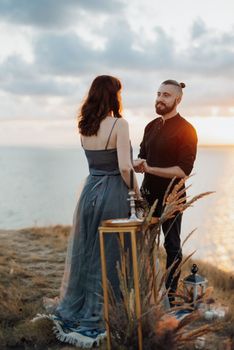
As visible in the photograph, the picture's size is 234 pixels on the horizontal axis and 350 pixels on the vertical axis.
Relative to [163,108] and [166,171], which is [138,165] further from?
[163,108]

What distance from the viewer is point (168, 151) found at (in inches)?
198

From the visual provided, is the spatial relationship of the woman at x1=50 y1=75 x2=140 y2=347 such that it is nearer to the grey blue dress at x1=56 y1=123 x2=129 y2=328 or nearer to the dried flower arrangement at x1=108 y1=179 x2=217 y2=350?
the grey blue dress at x1=56 y1=123 x2=129 y2=328

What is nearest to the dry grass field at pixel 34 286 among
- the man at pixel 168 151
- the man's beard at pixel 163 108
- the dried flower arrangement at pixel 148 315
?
the dried flower arrangement at pixel 148 315

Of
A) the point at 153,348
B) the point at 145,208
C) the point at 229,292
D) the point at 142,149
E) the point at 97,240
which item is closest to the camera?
the point at 153,348

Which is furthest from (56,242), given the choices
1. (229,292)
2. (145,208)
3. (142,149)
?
(145,208)

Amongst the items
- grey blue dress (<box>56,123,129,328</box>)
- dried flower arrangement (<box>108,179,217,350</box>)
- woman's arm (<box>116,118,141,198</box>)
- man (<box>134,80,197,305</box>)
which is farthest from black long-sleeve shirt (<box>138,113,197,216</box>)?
dried flower arrangement (<box>108,179,217,350</box>)

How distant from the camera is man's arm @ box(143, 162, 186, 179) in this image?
15.8 feet

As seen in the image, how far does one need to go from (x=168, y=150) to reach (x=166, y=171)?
267mm

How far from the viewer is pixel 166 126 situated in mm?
5090

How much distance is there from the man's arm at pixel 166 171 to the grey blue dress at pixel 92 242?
1.07 ft

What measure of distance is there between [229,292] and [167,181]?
2.22 metres

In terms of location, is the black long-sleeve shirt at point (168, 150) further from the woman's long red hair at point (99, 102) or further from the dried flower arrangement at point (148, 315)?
the dried flower arrangement at point (148, 315)

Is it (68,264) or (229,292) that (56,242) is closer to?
(229,292)

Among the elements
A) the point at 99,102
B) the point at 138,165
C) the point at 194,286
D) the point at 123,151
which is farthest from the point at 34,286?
the point at 99,102
